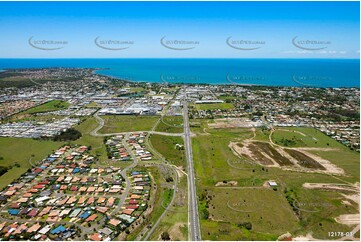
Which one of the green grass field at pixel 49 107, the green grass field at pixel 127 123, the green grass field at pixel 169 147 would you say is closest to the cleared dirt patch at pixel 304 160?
the green grass field at pixel 169 147

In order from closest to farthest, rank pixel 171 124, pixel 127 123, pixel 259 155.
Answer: pixel 259 155, pixel 171 124, pixel 127 123

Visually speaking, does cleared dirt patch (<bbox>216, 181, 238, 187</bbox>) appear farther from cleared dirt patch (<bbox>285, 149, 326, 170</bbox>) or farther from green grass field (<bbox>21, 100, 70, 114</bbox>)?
green grass field (<bbox>21, 100, 70, 114</bbox>)

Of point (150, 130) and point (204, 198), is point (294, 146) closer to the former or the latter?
point (204, 198)

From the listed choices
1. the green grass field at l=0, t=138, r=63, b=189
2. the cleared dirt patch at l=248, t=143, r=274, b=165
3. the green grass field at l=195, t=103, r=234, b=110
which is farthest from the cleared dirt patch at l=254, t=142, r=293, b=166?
the green grass field at l=0, t=138, r=63, b=189

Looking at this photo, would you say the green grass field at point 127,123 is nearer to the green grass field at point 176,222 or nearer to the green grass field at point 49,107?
the green grass field at point 49,107

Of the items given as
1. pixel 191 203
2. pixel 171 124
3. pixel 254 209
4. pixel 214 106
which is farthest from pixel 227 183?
pixel 214 106

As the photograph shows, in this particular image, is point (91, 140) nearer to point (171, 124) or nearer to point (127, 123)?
point (127, 123)

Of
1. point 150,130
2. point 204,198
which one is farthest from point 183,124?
point 204,198
